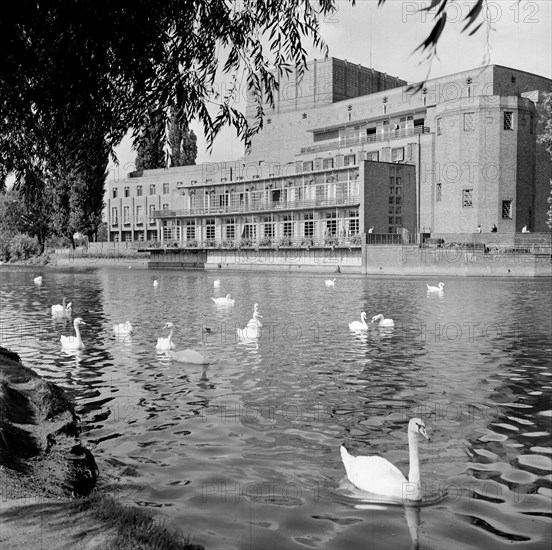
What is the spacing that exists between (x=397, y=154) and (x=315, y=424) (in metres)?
65.9

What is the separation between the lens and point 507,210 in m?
65.3

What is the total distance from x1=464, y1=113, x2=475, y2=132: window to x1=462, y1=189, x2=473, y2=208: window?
5810 millimetres

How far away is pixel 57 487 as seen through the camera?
21.5 feet

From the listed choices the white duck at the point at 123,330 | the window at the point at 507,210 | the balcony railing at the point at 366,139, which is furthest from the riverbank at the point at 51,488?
the balcony railing at the point at 366,139

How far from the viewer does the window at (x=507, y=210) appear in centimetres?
6512

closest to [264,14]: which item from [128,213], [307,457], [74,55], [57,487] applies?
[74,55]

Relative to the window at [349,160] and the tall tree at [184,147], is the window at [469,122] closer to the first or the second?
the window at [349,160]

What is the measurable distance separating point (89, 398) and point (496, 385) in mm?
7179

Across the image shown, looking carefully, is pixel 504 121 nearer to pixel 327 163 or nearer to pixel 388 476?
pixel 327 163

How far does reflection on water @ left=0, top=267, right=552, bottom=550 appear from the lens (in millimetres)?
6555

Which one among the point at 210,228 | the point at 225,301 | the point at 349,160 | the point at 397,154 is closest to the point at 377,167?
the point at 397,154

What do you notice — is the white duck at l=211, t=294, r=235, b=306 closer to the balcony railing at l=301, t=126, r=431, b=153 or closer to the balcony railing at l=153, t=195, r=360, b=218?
the balcony railing at l=153, t=195, r=360, b=218

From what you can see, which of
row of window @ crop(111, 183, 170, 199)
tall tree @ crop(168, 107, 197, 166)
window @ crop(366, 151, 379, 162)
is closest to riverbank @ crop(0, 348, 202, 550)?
window @ crop(366, 151, 379, 162)

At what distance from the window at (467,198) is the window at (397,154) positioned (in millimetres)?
8853
